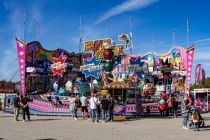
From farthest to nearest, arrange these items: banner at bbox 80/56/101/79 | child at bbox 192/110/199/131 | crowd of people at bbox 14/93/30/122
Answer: banner at bbox 80/56/101/79
crowd of people at bbox 14/93/30/122
child at bbox 192/110/199/131

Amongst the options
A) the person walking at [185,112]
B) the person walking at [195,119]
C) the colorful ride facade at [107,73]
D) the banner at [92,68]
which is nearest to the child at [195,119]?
the person walking at [195,119]

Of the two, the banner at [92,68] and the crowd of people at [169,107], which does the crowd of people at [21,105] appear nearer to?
the banner at [92,68]

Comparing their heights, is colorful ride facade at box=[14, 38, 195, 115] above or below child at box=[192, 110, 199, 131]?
above

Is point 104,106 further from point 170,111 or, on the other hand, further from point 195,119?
point 170,111

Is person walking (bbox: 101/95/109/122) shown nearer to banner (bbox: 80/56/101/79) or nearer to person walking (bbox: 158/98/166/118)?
banner (bbox: 80/56/101/79)

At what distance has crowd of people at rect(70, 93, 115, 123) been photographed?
17125mm

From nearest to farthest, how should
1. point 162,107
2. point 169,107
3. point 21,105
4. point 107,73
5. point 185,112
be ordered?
point 185,112 < point 21,105 < point 169,107 < point 162,107 < point 107,73

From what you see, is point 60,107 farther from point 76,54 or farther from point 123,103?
point 76,54

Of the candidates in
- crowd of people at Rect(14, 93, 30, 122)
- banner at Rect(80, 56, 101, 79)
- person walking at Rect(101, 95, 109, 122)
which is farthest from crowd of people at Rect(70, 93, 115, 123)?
crowd of people at Rect(14, 93, 30, 122)

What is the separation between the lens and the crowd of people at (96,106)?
56.2 feet

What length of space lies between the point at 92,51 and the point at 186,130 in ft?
104

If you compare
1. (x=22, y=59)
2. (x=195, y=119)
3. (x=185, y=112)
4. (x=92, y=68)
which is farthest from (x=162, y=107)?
(x=22, y=59)

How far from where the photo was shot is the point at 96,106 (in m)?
17.3

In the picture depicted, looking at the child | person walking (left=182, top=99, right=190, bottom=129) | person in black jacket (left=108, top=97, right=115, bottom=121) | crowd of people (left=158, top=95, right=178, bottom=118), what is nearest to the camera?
the child
